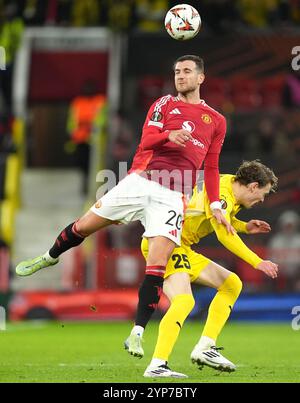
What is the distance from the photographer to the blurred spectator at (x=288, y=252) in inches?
612

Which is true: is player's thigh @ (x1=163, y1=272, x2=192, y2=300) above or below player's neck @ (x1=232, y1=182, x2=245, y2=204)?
below

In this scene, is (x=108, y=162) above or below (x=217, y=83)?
below

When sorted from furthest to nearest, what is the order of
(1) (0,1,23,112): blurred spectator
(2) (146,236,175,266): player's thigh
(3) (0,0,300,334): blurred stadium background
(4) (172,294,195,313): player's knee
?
(1) (0,1,23,112): blurred spectator, (3) (0,0,300,334): blurred stadium background, (4) (172,294,195,313): player's knee, (2) (146,236,175,266): player's thigh

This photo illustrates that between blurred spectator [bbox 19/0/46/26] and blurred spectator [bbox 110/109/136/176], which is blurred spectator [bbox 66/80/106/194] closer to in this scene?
blurred spectator [bbox 110/109/136/176]

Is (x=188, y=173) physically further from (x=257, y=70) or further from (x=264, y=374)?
(x=257, y=70)

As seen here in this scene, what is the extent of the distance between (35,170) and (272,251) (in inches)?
272

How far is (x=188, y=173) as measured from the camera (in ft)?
26.8

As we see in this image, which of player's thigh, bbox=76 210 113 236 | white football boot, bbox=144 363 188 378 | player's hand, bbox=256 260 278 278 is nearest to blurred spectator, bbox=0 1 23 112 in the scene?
player's thigh, bbox=76 210 113 236

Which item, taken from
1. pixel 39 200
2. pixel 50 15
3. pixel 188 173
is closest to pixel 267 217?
pixel 39 200

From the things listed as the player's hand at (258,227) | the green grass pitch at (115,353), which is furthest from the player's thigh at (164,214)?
the green grass pitch at (115,353)

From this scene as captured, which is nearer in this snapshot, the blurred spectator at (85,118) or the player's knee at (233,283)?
the player's knee at (233,283)

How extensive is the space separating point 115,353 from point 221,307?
2.07m

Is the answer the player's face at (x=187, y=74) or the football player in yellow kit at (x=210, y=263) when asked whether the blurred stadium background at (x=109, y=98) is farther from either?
the player's face at (x=187, y=74)

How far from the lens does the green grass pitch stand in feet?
25.9
